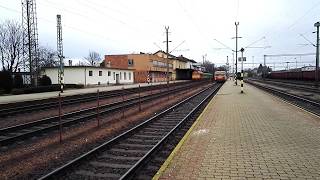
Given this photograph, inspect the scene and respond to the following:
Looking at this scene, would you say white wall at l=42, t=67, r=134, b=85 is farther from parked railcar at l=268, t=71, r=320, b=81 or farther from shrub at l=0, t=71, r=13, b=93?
parked railcar at l=268, t=71, r=320, b=81

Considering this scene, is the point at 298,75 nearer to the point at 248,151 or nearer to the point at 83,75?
the point at 83,75

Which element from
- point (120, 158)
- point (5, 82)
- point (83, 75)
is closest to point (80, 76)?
point (83, 75)

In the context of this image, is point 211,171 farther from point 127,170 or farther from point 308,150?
point 308,150

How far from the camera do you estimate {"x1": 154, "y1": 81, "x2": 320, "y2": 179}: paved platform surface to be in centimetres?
697

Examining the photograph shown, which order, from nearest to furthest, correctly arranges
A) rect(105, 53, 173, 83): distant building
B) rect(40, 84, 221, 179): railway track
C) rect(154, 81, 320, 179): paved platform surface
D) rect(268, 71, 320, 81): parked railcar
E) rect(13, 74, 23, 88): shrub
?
rect(154, 81, 320, 179): paved platform surface < rect(40, 84, 221, 179): railway track < rect(13, 74, 23, 88): shrub < rect(268, 71, 320, 81): parked railcar < rect(105, 53, 173, 83): distant building

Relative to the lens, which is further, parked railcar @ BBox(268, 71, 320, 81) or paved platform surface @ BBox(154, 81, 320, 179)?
parked railcar @ BBox(268, 71, 320, 81)

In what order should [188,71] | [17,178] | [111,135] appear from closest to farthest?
[17,178] < [111,135] < [188,71]

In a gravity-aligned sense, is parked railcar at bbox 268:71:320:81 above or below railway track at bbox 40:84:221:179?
above

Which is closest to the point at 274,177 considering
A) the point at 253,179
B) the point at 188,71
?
the point at 253,179

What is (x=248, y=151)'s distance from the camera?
8828 mm

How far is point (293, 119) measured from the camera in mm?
14930

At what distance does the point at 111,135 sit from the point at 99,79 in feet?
155

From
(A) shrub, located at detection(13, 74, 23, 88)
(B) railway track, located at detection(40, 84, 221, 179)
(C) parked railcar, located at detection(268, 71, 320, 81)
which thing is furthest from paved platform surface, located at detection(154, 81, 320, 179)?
(C) parked railcar, located at detection(268, 71, 320, 81)

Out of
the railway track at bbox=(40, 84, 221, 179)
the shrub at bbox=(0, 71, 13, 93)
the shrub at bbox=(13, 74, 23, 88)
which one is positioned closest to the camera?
the railway track at bbox=(40, 84, 221, 179)
